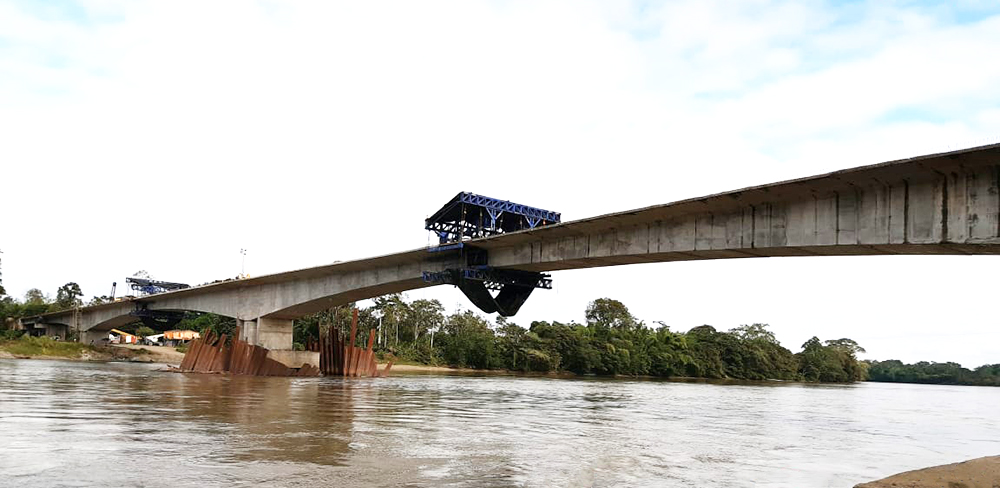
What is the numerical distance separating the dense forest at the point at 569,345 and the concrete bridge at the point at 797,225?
48347 mm

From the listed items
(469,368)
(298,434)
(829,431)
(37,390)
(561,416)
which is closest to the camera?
(298,434)

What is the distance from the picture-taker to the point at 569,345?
103m

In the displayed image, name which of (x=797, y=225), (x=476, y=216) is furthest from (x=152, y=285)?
(x=797, y=225)

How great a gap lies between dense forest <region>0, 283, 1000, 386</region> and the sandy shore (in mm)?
80905

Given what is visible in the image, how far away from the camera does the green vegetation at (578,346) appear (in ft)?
320

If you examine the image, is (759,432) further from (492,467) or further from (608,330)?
(608,330)

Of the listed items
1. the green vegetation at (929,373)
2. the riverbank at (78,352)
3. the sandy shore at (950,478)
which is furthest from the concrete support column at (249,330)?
the green vegetation at (929,373)

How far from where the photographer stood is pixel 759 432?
20.9 meters

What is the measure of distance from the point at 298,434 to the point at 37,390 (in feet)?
54.5

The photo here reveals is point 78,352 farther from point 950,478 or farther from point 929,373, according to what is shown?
point 929,373

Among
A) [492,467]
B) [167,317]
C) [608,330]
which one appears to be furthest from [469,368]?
[492,467]

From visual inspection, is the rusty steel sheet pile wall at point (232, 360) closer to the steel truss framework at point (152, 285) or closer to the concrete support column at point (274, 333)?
the concrete support column at point (274, 333)

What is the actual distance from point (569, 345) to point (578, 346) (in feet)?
4.11

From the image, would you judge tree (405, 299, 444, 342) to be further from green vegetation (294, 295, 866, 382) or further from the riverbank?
the riverbank
